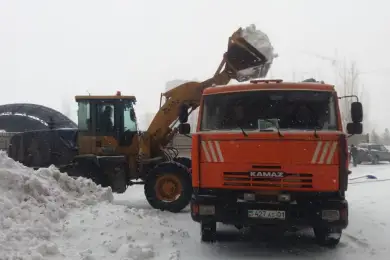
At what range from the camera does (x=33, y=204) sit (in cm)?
752

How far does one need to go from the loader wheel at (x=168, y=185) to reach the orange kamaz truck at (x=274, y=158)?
3.66 metres

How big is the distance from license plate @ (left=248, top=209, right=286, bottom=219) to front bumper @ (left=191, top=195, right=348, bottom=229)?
3 centimetres

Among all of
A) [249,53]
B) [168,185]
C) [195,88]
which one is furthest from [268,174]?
[195,88]

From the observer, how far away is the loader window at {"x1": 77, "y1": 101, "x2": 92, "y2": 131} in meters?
11.6

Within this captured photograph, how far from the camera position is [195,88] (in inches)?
450

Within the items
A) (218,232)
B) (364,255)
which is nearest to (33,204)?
(218,232)

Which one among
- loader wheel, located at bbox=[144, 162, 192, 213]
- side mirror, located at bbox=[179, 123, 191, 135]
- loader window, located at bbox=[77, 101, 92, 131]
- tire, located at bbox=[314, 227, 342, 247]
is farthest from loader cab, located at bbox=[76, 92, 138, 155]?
tire, located at bbox=[314, 227, 342, 247]

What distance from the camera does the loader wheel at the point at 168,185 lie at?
35.7 ft

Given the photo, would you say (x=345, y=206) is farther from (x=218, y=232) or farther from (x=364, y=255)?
(x=218, y=232)

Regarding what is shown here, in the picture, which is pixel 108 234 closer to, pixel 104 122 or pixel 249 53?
pixel 104 122

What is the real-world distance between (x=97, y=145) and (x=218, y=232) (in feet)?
14.0

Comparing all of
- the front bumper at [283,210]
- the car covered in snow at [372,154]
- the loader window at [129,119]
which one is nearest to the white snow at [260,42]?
the loader window at [129,119]

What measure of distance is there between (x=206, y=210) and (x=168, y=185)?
415 centimetres

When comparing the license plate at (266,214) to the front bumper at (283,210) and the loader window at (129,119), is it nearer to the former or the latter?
the front bumper at (283,210)
